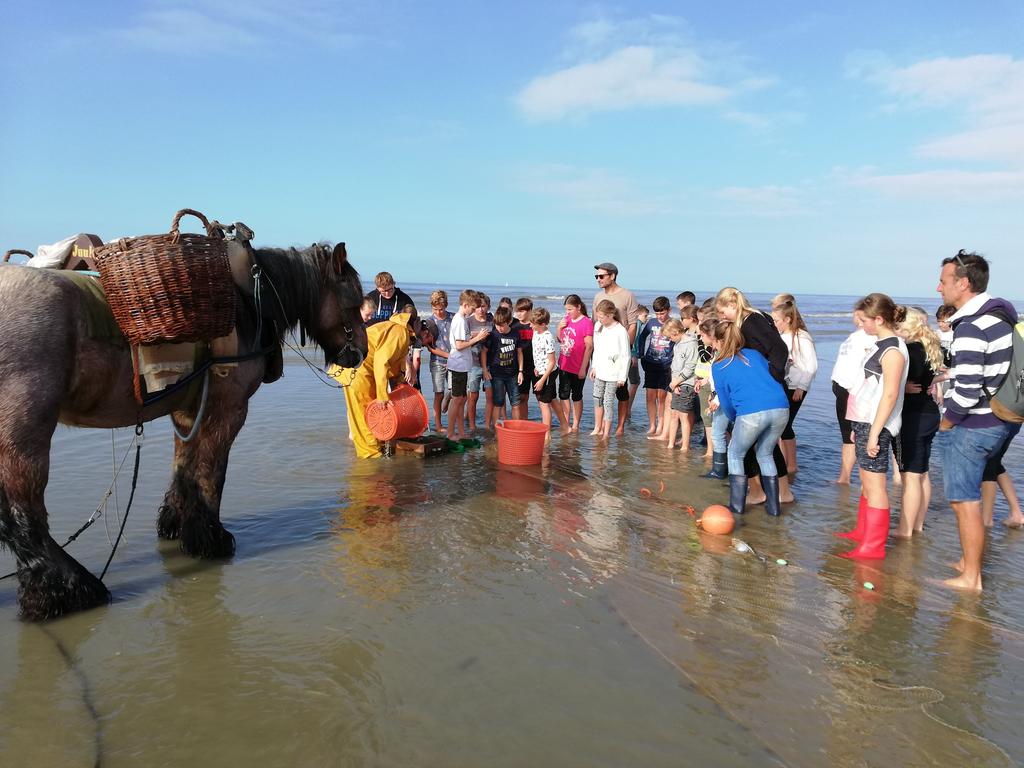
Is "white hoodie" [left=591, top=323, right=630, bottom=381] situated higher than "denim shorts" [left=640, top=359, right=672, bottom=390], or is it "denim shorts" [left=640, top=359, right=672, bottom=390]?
"white hoodie" [left=591, top=323, right=630, bottom=381]

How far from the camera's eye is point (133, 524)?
529 cm

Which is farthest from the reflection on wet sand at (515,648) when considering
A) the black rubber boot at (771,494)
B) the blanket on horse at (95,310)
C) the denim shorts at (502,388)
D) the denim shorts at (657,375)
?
the denim shorts at (657,375)

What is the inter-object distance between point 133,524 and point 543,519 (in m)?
3.34

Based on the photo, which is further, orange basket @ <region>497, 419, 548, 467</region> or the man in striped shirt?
orange basket @ <region>497, 419, 548, 467</region>

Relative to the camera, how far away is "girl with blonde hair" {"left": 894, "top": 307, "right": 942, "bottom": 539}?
5770 millimetres

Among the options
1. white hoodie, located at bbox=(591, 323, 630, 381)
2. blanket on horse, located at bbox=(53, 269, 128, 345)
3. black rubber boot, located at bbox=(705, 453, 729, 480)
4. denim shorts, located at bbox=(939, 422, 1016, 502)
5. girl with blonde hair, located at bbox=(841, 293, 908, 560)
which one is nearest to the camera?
blanket on horse, located at bbox=(53, 269, 128, 345)

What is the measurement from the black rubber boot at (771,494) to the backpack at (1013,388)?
2.00 metres

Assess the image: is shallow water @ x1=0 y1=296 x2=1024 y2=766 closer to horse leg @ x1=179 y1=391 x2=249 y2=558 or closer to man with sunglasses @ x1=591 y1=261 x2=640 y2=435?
horse leg @ x1=179 y1=391 x2=249 y2=558

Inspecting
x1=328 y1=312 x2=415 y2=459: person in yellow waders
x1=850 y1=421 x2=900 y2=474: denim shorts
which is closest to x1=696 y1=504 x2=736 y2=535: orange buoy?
x1=850 y1=421 x2=900 y2=474: denim shorts

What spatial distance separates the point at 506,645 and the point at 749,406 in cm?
351

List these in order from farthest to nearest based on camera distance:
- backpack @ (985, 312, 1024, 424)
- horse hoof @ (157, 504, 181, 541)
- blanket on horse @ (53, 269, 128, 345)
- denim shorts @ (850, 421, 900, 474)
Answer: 1. denim shorts @ (850, 421, 900, 474)
2. horse hoof @ (157, 504, 181, 541)
3. backpack @ (985, 312, 1024, 424)
4. blanket on horse @ (53, 269, 128, 345)

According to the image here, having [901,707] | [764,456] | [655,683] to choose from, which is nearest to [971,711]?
[901,707]

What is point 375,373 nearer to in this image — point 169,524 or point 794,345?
point 169,524

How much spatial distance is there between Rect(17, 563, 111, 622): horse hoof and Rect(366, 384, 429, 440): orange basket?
3927 millimetres
